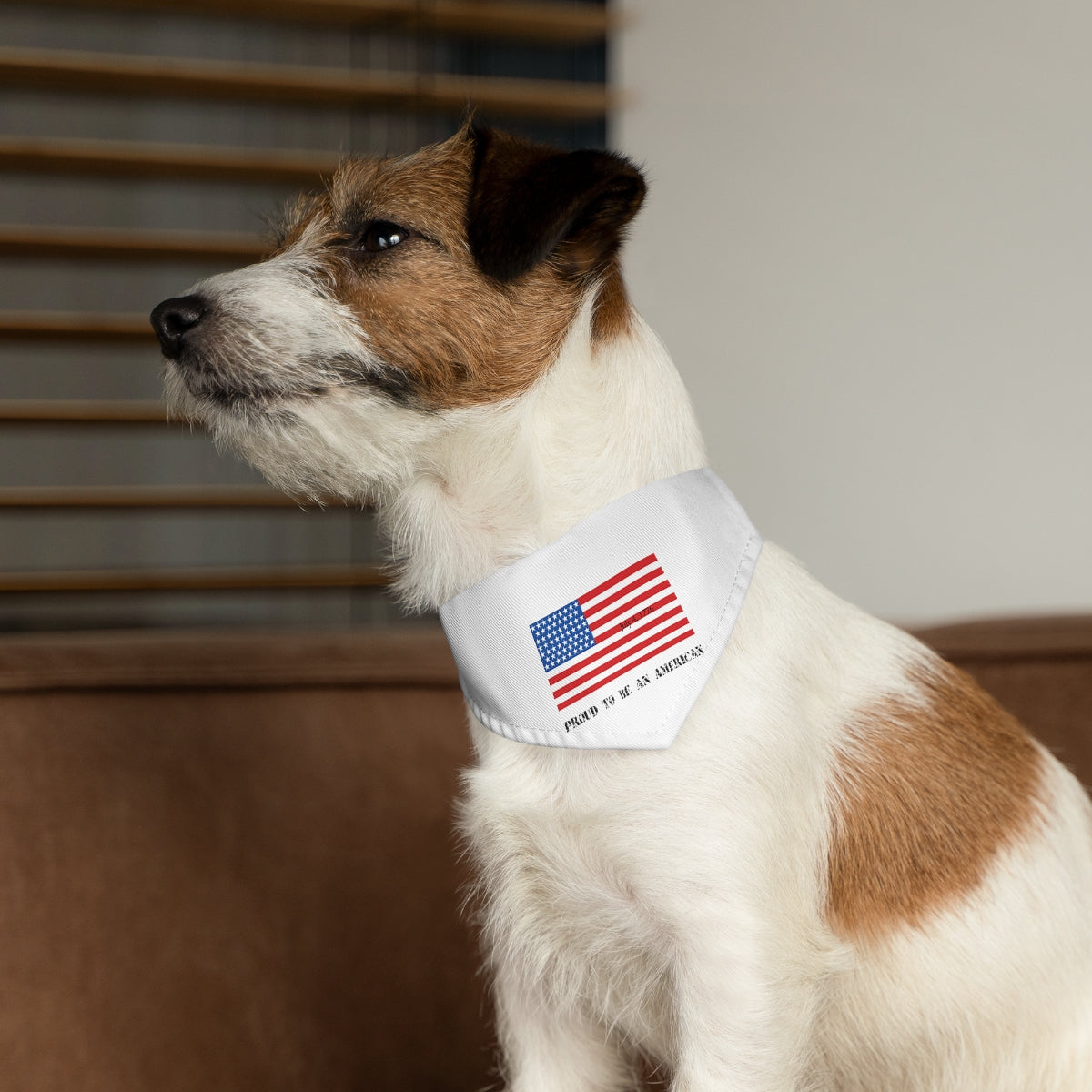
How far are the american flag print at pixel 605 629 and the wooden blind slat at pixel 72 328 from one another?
3044 millimetres

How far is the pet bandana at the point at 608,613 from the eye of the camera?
99 cm

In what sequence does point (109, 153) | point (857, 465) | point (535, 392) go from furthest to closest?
point (109, 153)
point (857, 465)
point (535, 392)

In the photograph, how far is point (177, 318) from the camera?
3.43ft

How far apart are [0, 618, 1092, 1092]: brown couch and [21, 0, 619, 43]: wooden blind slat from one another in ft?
8.14

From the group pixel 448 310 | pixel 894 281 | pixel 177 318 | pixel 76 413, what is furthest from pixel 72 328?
pixel 448 310

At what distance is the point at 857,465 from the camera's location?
2.39m

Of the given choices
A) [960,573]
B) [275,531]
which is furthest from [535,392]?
[275,531]

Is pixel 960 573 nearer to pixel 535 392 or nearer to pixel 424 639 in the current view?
pixel 424 639

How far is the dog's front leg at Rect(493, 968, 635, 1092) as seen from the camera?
3.92ft

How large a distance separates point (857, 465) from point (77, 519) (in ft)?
9.70

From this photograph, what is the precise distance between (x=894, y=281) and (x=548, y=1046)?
166cm

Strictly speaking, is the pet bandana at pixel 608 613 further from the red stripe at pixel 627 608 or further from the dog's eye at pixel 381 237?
the dog's eye at pixel 381 237

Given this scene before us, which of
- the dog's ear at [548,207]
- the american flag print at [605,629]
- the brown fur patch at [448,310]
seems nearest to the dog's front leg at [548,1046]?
the american flag print at [605,629]

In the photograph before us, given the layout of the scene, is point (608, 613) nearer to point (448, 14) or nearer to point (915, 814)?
point (915, 814)
